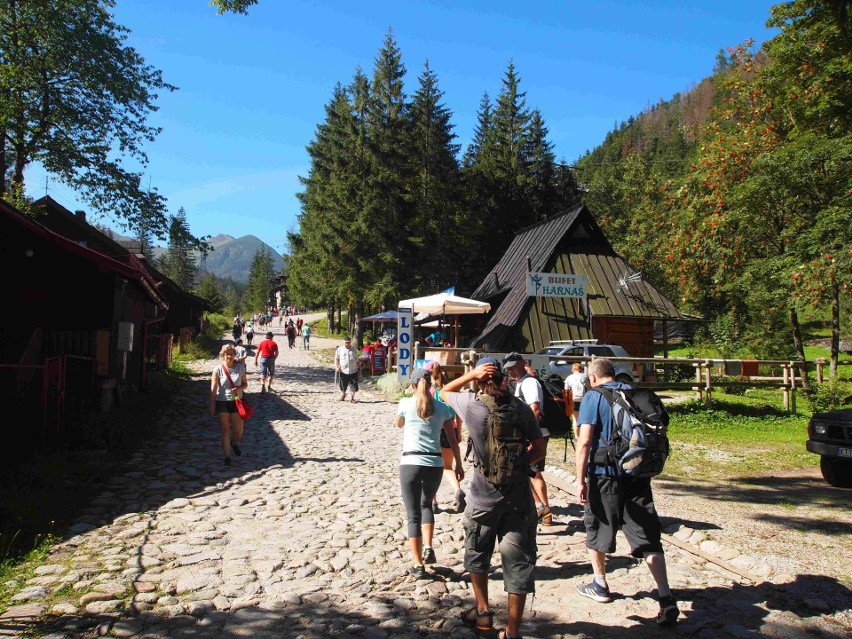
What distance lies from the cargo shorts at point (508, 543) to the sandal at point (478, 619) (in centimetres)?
30

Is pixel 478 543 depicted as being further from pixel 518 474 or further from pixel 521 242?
pixel 521 242

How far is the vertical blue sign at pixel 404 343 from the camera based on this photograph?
1666 centimetres

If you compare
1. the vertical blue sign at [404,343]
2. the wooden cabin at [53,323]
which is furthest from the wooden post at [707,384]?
the wooden cabin at [53,323]

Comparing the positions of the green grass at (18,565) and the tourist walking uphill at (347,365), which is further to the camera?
the tourist walking uphill at (347,365)

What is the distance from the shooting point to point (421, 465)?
5.29m

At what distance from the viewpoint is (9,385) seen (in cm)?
832

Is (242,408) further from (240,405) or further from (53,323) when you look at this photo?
(53,323)

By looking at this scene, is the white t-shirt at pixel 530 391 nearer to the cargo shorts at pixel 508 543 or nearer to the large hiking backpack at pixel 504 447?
the large hiking backpack at pixel 504 447

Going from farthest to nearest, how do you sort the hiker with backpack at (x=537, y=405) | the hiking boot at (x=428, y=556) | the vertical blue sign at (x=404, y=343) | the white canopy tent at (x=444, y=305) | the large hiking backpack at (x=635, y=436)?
the white canopy tent at (x=444, y=305)
the vertical blue sign at (x=404, y=343)
the hiker with backpack at (x=537, y=405)
the hiking boot at (x=428, y=556)
the large hiking backpack at (x=635, y=436)

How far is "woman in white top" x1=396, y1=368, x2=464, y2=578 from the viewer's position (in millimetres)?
5250

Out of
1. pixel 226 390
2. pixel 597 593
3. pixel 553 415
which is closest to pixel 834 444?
pixel 553 415

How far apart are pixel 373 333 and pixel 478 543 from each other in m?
41.6

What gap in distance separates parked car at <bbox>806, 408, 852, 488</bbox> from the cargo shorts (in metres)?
6.61

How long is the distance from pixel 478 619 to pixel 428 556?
124cm
